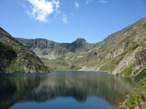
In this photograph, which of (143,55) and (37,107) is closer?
(37,107)

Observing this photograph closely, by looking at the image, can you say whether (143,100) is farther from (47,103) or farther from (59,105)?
(47,103)

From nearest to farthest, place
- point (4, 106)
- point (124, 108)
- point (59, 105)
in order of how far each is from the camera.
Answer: point (124, 108) → point (4, 106) → point (59, 105)

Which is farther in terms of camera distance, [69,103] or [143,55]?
[143,55]

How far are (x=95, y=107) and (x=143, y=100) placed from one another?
48.8 feet

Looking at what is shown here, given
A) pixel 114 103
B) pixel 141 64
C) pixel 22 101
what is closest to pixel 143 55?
pixel 141 64

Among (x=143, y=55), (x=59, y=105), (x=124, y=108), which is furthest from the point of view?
(x=143, y=55)

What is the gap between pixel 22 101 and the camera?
265 ft

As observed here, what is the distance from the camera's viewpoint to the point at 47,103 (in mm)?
80188

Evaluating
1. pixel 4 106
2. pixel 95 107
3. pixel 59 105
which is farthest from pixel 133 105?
pixel 4 106

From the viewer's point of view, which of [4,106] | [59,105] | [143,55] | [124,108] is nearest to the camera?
[124,108]

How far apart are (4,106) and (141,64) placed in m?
143

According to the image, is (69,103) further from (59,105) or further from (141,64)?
(141,64)

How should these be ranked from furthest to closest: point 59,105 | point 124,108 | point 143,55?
point 143,55, point 59,105, point 124,108

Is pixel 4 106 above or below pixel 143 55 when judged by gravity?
below
